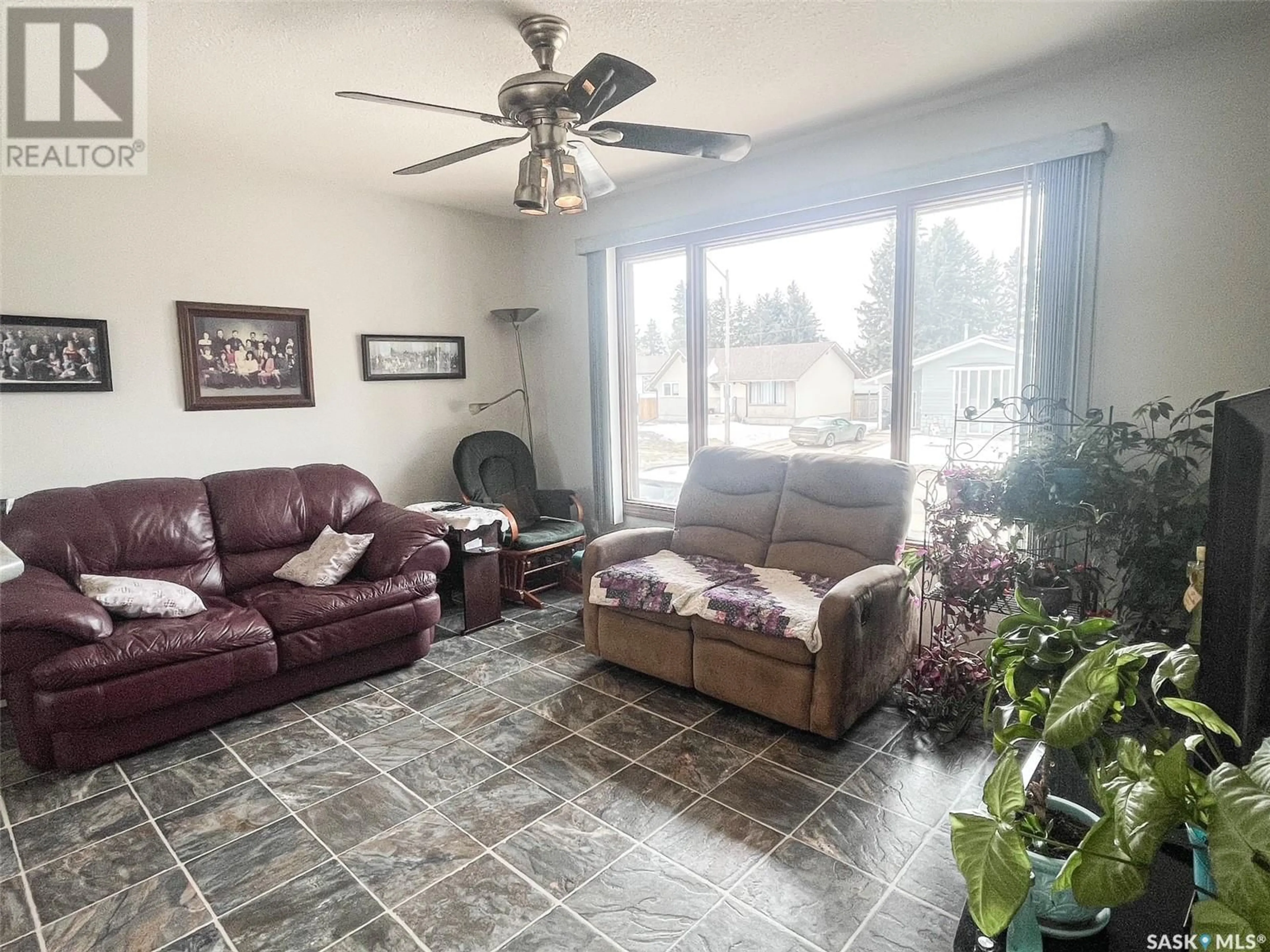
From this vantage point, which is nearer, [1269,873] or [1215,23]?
[1269,873]

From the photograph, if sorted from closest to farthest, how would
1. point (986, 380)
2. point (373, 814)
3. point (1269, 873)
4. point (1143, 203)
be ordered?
point (1269, 873), point (373, 814), point (1143, 203), point (986, 380)

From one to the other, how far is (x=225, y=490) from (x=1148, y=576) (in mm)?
4148

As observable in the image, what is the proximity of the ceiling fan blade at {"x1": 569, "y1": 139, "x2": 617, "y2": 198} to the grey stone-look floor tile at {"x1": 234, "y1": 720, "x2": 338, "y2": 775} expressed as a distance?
238cm

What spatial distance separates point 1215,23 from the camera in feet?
7.93

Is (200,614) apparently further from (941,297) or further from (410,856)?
(941,297)

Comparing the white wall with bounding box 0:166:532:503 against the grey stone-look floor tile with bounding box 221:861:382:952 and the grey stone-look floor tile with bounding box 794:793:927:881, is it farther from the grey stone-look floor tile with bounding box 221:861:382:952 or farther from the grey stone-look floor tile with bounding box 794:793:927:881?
the grey stone-look floor tile with bounding box 794:793:927:881

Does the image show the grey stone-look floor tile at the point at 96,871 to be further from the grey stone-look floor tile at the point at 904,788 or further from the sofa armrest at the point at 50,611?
the grey stone-look floor tile at the point at 904,788

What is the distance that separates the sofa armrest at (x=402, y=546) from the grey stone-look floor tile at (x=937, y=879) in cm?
251

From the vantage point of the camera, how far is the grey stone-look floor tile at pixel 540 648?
3.56 m

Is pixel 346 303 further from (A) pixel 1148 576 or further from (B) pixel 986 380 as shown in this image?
(A) pixel 1148 576

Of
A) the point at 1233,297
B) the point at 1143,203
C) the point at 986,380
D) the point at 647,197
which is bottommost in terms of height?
the point at 986,380

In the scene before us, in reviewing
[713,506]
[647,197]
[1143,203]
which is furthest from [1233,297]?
[647,197]

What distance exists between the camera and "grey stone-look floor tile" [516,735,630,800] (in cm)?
239

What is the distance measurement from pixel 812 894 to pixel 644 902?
0.46 metres
